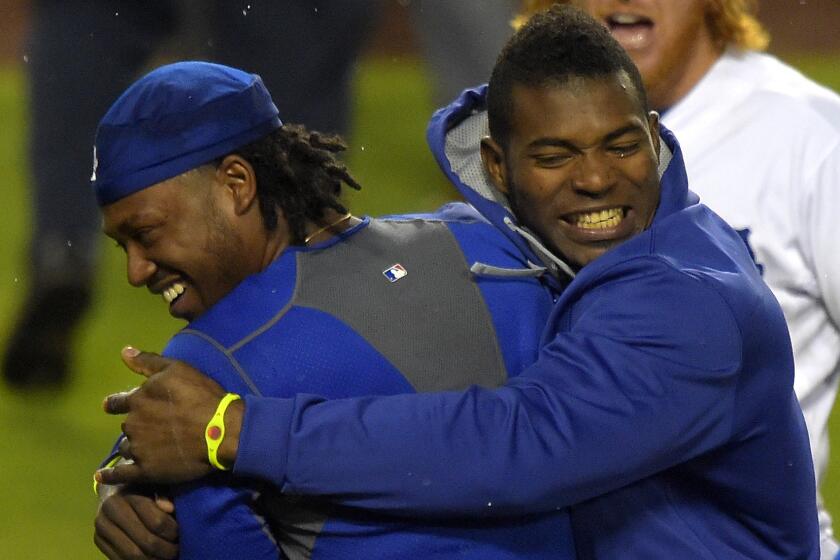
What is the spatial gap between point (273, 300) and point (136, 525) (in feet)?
1.23

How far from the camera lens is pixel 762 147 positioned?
10.2 ft

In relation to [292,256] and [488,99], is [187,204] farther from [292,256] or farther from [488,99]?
[488,99]

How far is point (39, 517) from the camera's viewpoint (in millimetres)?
4184

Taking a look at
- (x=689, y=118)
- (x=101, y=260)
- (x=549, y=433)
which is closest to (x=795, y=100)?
(x=689, y=118)

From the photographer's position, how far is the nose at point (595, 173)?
2254mm

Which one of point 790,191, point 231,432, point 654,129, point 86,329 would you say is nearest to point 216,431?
point 231,432

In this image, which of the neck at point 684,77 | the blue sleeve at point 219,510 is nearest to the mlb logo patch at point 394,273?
the blue sleeve at point 219,510

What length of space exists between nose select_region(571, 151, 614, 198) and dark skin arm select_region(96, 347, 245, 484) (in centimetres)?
61

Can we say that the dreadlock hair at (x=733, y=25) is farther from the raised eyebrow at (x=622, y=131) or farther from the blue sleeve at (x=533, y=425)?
the blue sleeve at (x=533, y=425)

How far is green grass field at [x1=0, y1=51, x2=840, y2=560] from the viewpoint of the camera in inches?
165

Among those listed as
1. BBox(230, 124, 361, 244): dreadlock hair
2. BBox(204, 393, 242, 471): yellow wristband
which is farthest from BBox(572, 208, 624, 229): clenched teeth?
BBox(204, 393, 242, 471): yellow wristband

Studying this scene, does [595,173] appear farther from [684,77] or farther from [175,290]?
[684,77]

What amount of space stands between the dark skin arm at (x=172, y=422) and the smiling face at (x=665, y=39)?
60.5 inches

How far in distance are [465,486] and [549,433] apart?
125 millimetres
